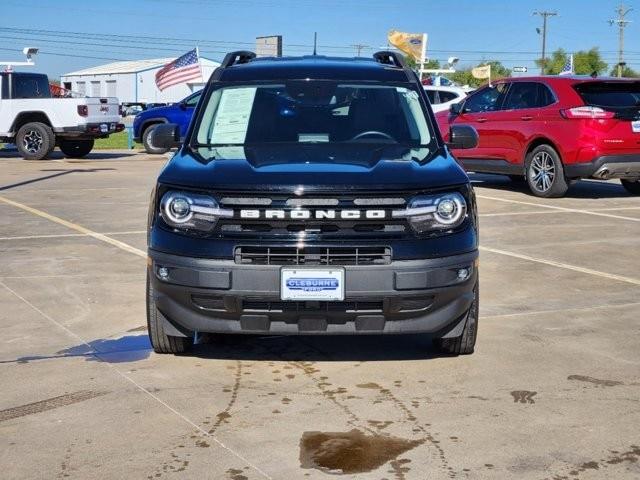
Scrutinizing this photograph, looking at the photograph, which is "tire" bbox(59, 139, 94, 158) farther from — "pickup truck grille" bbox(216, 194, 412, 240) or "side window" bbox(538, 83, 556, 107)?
"pickup truck grille" bbox(216, 194, 412, 240)

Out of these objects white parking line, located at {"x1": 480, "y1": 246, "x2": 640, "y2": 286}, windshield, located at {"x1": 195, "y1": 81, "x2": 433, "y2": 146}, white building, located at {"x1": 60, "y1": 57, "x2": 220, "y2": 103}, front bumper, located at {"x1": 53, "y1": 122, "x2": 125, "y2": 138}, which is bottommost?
white parking line, located at {"x1": 480, "y1": 246, "x2": 640, "y2": 286}

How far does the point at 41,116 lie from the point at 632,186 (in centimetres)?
1275

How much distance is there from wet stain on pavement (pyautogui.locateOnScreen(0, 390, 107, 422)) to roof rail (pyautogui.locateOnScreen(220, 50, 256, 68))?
2.64 meters

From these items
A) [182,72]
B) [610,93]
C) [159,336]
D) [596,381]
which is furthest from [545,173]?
[182,72]

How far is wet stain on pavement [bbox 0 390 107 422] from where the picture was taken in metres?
4.56

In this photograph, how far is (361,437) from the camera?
425cm

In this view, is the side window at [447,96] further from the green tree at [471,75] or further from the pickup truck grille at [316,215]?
the green tree at [471,75]

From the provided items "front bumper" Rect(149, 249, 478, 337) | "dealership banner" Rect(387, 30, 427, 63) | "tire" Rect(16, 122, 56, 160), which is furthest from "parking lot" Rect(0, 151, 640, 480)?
"dealership banner" Rect(387, 30, 427, 63)

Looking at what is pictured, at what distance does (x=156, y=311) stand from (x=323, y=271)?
1.05 meters

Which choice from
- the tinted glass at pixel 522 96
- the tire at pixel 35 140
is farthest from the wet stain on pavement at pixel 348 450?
the tire at pixel 35 140

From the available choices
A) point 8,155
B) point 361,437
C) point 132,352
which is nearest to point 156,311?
point 132,352

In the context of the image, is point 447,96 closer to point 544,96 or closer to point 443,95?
point 443,95

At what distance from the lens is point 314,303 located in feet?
16.0

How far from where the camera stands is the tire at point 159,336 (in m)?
5.32
